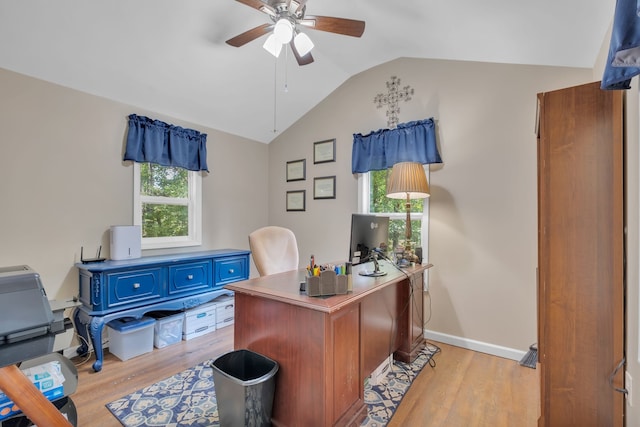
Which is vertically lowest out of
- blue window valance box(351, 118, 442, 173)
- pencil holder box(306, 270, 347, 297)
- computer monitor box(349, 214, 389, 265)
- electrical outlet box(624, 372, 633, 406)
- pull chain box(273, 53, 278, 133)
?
electrical outlet box(624, 372, 633, 406)

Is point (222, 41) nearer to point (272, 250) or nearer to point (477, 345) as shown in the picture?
point (272, 250)

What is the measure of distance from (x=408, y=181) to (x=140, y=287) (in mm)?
2521

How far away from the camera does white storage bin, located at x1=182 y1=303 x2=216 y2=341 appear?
3037 millimetres

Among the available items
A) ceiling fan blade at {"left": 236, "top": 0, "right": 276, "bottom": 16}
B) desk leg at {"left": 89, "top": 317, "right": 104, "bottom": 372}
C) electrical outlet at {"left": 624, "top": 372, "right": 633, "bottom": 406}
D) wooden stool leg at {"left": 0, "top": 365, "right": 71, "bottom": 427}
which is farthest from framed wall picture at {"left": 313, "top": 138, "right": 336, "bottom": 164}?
wooden stool leg at {"left": 0, "top": 365, "right": 71, "bottom": 427}

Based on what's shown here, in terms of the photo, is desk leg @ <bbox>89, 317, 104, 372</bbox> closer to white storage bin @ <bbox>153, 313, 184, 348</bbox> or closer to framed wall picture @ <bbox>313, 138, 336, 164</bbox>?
white storage bin @ <bbox>153, 313, 184, 348</bbox>

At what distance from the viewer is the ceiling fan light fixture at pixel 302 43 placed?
84.4 inches

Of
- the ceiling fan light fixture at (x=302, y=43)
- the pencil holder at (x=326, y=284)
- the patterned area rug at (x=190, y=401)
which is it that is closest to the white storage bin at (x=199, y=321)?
the patterned area rug at (x=190, y=401)

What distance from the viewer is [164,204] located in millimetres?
3293

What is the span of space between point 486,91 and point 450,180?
852 millimetres

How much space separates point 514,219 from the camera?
8.54 ft

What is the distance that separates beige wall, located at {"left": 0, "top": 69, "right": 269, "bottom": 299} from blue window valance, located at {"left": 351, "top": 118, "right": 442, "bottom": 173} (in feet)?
7.04

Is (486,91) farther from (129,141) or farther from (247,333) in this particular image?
(129,141)

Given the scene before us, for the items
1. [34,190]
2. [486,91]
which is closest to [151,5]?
[34,190]

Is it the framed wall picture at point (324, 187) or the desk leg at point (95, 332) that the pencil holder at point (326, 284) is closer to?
the desk leg at point (95, 332)
